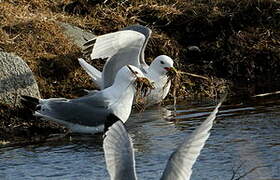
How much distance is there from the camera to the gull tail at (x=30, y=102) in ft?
26.7

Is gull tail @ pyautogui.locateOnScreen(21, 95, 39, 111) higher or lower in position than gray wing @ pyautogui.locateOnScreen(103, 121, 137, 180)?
lower

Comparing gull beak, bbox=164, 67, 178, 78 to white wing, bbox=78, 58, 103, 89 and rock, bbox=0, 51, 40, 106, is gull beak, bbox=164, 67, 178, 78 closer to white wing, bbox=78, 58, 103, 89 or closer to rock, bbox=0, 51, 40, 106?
white wing, bbox=78, 58, 103, 89

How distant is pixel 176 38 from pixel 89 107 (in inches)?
118

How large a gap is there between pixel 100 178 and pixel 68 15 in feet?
17.8

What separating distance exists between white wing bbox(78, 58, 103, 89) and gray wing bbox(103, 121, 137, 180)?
4.26 m

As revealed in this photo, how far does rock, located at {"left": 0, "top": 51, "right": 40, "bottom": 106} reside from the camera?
27.4ft

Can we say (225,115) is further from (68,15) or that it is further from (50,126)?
(68,15)

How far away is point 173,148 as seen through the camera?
6.93 meters

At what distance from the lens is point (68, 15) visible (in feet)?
36.7

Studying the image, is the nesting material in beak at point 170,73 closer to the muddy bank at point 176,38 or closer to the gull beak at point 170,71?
the gull beak at point 170,71

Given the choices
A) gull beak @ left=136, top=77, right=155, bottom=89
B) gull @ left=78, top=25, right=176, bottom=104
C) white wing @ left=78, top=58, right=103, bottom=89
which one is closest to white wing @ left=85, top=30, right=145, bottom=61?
gull @ left=78, top=25, right=176, bottom=104

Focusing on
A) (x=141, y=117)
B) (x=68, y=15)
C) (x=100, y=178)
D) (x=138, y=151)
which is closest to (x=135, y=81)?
(x=141, y=117)

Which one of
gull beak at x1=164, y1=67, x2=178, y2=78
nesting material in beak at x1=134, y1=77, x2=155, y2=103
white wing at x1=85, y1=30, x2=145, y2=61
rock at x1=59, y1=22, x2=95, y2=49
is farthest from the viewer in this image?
rock at x1=59, y1=22, x2=95, y2=49

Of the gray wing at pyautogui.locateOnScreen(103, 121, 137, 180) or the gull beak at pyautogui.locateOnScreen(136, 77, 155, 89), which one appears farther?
the gull beak at pyautogui.locateOnScreen(136, 77, 155, 89)
